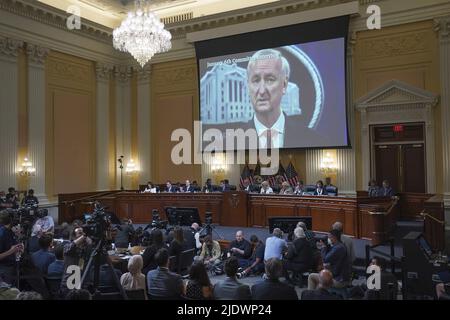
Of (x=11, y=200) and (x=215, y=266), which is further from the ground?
(x=11, y=200)

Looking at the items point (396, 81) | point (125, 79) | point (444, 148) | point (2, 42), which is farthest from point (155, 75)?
point (444, 148)

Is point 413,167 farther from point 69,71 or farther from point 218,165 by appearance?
point 69,71

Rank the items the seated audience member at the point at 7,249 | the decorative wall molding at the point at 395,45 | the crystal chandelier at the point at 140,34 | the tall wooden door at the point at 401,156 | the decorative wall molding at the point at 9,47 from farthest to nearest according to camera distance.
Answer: the decorative wall molding at the point at 9,47
the tall wooden door at the point at 401,156
the decorative wall molding at the point at 395,45
the crystal chandelier at the point at 140,34
the seated audience member at the point at 7,249

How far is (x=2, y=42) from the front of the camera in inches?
536

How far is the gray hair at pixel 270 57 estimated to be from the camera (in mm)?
14922

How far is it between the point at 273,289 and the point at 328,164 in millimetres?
10906

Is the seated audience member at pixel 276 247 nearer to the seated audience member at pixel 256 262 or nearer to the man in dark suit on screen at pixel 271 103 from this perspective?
the seated audience member at pixel 256 262

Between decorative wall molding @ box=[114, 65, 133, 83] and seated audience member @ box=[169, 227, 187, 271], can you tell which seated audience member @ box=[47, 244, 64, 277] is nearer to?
seated audience member @ box=[169, 227, 187, 271]

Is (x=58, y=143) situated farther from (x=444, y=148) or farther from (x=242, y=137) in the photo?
(x=444, y=148)

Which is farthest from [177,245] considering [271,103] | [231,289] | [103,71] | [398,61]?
[103,71]

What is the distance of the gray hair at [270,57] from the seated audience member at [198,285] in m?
11.6

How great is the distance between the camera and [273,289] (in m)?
3.98

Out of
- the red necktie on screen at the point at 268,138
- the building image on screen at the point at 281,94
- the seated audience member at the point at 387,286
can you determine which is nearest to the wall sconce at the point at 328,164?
the building image on screen at the point at 281,94

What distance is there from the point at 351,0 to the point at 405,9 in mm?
1716
